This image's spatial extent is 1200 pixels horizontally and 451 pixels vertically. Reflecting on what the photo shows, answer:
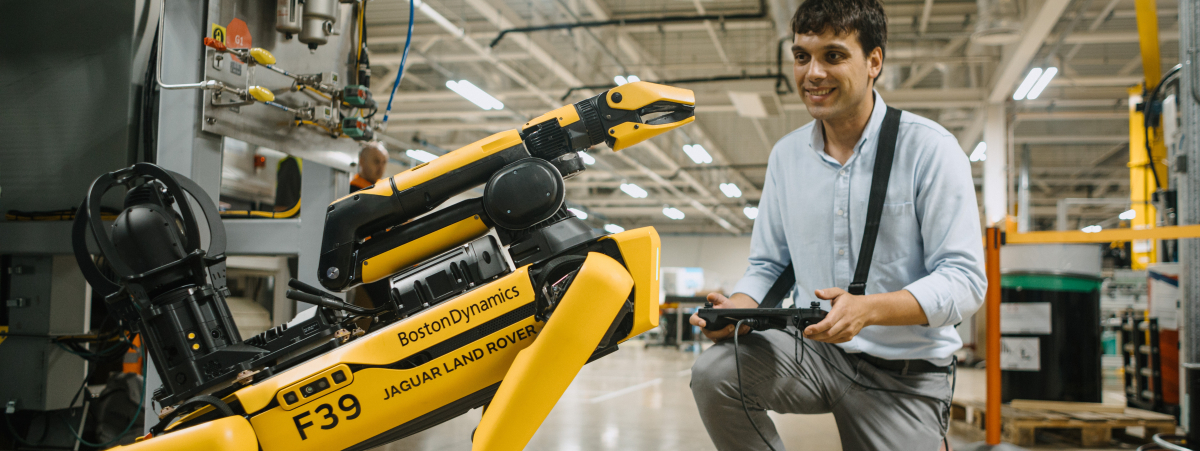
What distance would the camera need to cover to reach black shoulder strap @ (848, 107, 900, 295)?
1.51m

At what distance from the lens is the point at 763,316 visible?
4.63 feet

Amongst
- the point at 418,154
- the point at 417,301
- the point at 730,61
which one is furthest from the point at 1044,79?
the point at 418,154

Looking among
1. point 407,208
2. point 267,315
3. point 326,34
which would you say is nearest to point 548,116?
point 407,208

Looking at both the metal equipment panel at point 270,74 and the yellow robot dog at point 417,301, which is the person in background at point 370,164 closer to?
the metal equipment panel at point 270,74

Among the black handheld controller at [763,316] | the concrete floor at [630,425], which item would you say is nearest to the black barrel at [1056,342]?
the concrete floor at [630,425]

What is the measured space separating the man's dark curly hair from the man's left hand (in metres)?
0.57

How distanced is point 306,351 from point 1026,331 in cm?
407

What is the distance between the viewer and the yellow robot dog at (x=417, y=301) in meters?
1.27

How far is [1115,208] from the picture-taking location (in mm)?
19125

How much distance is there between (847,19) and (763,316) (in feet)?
2.15

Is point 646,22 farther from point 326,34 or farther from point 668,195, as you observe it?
point 668,195

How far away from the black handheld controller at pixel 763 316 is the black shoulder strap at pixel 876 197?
0.19 meters

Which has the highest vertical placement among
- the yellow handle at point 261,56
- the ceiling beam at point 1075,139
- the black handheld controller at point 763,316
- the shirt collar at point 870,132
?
the ceiling beam at point 1075,139

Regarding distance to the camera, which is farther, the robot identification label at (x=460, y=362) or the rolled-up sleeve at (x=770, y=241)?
the rolled-up sleeve at (x=770, y=241)
